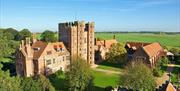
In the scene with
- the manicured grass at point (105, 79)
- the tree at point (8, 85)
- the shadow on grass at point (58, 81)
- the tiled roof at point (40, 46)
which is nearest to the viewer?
the tree at point (8, 85)

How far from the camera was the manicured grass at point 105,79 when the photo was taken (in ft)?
183

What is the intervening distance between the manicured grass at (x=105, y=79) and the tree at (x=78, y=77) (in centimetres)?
646

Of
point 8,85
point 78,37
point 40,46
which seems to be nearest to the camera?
point 8,85

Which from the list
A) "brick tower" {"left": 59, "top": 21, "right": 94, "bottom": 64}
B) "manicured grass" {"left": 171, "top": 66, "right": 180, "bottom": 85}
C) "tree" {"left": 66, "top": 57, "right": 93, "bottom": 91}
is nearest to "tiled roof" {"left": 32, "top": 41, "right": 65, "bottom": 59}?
"brick tower" {"left": 59, "top": 21, "right": 94, "bottom": 64}

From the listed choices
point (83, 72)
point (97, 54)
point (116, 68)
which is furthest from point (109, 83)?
point (97, 54)

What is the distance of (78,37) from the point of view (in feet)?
239

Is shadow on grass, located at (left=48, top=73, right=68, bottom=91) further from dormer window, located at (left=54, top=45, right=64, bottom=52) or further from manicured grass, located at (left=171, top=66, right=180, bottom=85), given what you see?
manicured grass, located at (left=171, top=66, right=180, bottom=85)

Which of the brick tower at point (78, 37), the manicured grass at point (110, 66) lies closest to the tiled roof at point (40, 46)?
the brick tower at point (78, 37)

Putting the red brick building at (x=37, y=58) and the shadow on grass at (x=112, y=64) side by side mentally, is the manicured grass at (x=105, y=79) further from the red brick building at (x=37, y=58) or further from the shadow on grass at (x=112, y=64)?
the red brick building at (x=37, y=58)

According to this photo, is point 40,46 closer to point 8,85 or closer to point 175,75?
point 8,85

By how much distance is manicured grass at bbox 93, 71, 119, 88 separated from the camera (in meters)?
55.7

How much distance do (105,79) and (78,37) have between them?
18280mm

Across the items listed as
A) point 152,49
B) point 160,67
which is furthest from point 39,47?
point 160,67

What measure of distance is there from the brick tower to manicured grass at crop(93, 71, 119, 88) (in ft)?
34.1
